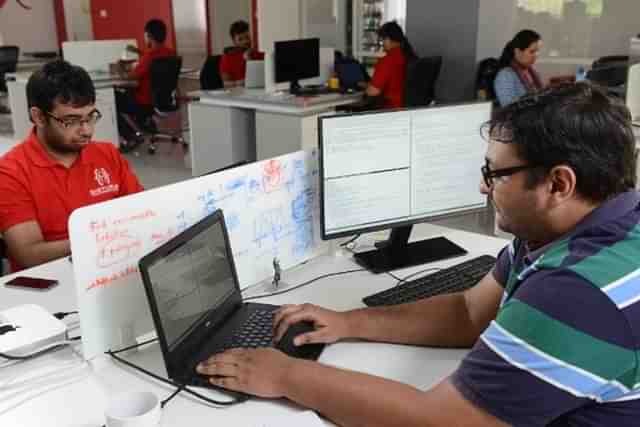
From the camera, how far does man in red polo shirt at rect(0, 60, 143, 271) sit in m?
1.93

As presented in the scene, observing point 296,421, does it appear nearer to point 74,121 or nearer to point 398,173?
point 398,173

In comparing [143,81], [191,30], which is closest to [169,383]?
[143,81]

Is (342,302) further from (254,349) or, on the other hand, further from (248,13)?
(248,13)

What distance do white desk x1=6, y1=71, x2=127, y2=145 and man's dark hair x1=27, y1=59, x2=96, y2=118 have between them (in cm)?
388

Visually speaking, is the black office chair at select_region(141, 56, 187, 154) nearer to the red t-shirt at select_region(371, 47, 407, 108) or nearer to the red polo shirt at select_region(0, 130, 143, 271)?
the red t-shirt at select_region(371, 47, 407, 108)

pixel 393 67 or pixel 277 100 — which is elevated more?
pixel 393 67

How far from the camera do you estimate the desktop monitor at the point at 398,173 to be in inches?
65.6

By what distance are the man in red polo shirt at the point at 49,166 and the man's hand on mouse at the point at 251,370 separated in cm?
93

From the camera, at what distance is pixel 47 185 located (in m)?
2.02

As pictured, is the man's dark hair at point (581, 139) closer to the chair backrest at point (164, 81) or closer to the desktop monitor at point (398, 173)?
the desktop monitor at point (398, 173)

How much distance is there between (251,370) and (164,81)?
5.21m

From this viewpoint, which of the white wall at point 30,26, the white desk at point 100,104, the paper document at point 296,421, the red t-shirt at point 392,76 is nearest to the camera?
the paper document at point 296,421

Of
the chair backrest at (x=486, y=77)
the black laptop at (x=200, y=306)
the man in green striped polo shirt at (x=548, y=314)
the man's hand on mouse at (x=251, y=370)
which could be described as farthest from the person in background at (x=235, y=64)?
the man in green striped polo shirt at (x=548, y=314)

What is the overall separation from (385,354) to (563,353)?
520 mm
